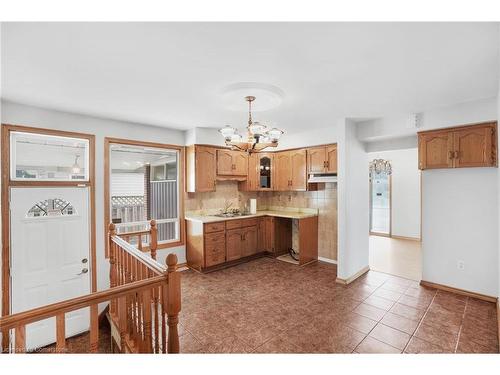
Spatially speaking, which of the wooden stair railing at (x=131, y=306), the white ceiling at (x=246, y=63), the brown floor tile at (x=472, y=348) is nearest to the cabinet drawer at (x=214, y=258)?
the wooden stair railing at (x=131, y=306)

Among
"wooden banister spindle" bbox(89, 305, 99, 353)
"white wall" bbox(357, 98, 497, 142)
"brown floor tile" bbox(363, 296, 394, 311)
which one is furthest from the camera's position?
"brown floor tile" bbox(363, 296, 394, 311)

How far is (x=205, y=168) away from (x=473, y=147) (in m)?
3.79

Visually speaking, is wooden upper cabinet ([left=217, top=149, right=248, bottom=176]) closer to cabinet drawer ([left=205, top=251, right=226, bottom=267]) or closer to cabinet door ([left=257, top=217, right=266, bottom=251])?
cabinet door ([left=257, top=217, right=266, bottom=251])

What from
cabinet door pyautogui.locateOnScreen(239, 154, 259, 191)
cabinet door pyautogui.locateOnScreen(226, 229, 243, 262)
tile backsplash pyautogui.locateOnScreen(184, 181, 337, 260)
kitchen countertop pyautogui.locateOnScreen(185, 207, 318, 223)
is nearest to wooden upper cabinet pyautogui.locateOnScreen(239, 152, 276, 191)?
cabinet door pyautogui.locateOnScreen(239, 154, 259, 191)

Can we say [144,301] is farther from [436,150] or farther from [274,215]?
[436,150]

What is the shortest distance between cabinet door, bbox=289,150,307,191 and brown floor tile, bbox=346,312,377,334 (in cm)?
241

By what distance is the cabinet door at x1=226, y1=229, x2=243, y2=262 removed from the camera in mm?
4430

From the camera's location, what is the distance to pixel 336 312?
2879mm

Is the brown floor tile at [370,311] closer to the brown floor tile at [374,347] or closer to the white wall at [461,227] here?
the brown floor tile at [374,347]

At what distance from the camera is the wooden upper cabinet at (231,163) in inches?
185

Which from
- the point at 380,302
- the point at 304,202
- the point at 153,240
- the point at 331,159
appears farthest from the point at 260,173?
the point at 380,302

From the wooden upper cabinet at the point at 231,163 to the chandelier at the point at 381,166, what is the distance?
13.6 ft
